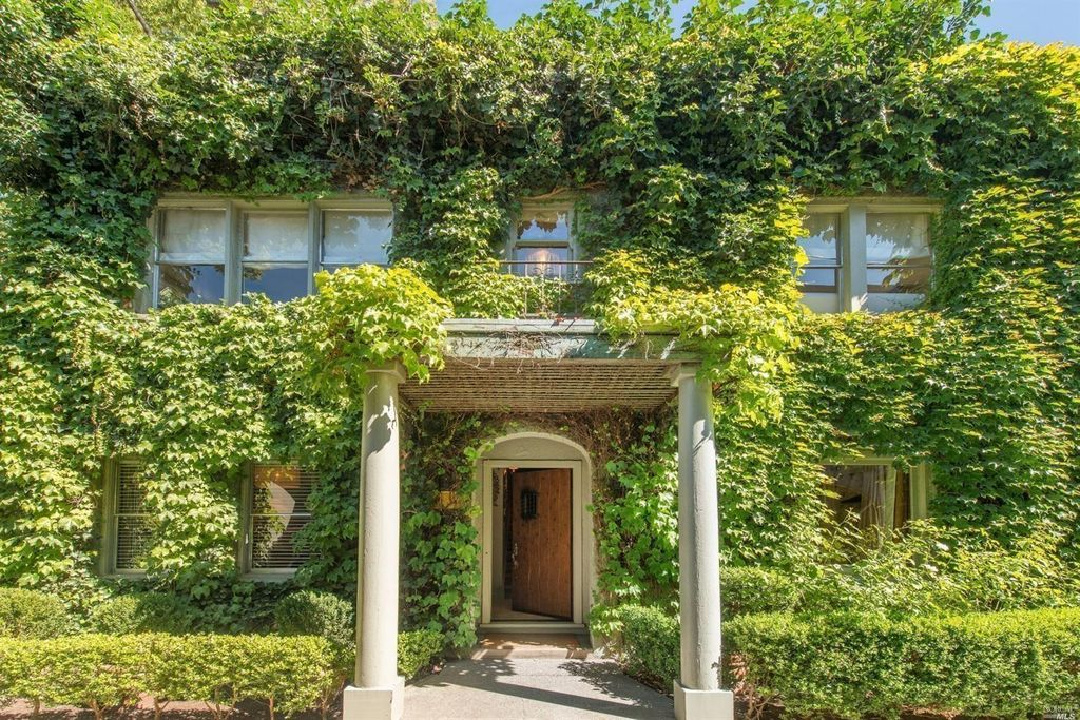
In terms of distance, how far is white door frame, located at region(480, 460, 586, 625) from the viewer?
26.6 ft

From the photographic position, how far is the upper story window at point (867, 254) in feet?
26.4

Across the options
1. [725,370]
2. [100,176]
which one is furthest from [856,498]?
[100,176]

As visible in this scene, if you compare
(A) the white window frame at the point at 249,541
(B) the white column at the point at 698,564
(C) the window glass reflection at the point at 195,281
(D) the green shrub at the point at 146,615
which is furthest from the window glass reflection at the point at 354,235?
(B) the white column at the point at 698,564

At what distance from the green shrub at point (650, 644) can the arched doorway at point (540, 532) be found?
1439 millimetres

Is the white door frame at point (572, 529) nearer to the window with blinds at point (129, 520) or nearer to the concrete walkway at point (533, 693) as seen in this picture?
the concrete walkway at point (533, 693)

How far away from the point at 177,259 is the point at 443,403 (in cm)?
422

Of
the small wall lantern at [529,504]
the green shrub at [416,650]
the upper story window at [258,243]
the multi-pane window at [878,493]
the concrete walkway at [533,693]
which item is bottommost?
the concrete walkway at [533,693]

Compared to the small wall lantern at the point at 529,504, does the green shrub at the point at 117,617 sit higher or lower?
lower

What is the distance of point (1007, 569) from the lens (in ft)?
19.4

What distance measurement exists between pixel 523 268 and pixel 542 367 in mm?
2672

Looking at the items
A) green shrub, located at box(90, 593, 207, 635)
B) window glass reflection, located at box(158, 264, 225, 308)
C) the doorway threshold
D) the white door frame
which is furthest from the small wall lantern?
window glass reflection, located at box(158, 264, 225, 308)

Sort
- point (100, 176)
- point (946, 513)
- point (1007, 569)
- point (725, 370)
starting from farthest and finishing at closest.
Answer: point (100, 176) → point (946, 513) → point (1007, 569) → point (725, 370)

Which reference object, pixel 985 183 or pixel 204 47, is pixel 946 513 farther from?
pixel 204 47

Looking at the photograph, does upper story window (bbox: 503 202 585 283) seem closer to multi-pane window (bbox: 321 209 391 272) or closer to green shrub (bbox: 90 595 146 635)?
multi-pane window (bbox: 321 209 391 272)
